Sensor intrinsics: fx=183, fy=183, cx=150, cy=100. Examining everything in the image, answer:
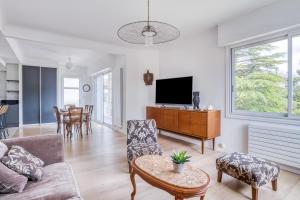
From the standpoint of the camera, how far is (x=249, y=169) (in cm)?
208

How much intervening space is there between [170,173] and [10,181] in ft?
4.38

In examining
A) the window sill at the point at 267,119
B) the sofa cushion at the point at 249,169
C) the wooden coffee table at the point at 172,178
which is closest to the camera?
the wooden coffee table at the point at 172,178

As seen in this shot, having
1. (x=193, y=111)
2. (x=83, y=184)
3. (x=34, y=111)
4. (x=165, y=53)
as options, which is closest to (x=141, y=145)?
(x=83, y=184)

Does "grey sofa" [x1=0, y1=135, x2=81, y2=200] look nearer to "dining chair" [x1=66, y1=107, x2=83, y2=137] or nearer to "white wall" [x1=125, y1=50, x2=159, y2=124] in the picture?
"dining chair" [x1=66, y1=107, x2=83, y2=137]

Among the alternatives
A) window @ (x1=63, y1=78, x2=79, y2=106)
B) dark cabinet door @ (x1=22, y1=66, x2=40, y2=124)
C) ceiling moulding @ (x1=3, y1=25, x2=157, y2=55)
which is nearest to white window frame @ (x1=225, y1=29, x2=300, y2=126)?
ceiling moulding @ (x1=3, y1=25, x2=157, y2=55)

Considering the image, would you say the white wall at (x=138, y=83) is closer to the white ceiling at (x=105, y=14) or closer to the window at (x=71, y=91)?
the white ceiling at (x=105, y=14)

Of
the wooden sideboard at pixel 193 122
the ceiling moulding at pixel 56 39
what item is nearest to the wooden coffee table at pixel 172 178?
the wooden sideboard at pixel 193 122

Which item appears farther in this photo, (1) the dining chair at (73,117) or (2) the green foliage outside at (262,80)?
(1) the dining chair at (73,117)

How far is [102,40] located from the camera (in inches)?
183

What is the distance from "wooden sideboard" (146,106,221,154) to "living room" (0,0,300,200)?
0.9 inches

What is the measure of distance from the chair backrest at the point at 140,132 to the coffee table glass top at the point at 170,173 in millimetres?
1008

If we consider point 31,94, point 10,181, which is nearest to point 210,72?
point 10,181

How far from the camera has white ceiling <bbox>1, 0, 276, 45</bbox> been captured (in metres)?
2.84

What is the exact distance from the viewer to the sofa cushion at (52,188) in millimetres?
1365
